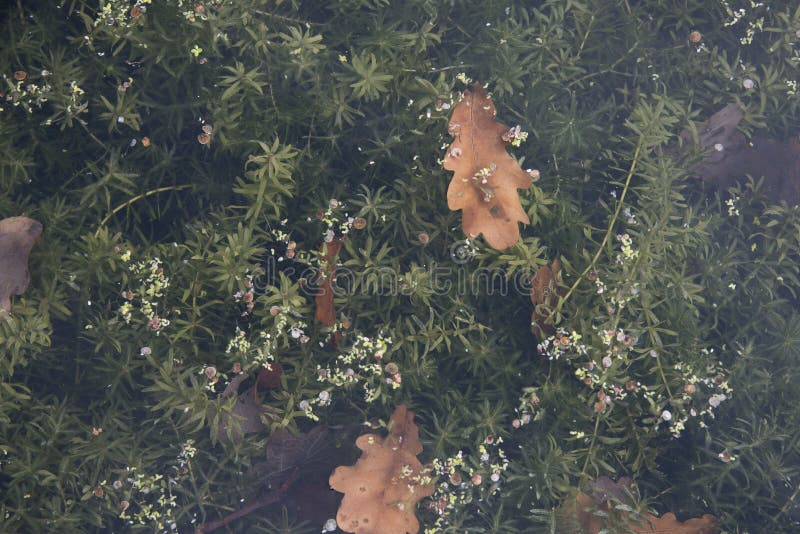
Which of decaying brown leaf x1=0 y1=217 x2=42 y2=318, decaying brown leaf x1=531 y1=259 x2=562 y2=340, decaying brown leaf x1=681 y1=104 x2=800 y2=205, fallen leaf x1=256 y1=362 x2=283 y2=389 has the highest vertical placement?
decaying brown leaf x1=0 y1=217 x2=42 y2=318

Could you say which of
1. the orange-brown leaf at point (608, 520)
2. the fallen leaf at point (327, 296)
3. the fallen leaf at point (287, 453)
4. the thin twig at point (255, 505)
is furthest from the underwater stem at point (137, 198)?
the orange-brown leaf at point (608, 520)

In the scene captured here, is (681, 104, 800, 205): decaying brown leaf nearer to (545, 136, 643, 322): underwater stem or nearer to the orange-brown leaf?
(545, 136, 643, 322): underwater stem

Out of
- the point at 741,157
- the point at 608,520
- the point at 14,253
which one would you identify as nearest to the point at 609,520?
the point at 608,520

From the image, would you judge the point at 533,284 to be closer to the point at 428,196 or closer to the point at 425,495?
the point at 428,196

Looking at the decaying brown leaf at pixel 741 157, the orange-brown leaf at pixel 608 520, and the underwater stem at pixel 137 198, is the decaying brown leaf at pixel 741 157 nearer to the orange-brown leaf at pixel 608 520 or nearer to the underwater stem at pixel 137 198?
the orange-brown leaf at pixel 608 520

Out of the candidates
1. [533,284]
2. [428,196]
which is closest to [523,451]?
[533,284]

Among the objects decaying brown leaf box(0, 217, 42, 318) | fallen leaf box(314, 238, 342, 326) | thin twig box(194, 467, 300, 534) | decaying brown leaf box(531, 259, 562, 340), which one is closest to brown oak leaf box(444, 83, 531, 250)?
decaying brown leaf box(531, 259, 562, 340)
